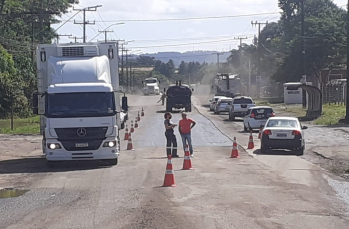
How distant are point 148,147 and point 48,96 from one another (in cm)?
891

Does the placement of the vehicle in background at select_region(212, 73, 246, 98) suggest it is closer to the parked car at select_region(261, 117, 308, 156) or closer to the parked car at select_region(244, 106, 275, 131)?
the parked car at select_region(244, 106, 275, 131)

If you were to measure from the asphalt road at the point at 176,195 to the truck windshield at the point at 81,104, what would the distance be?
5.44 feet

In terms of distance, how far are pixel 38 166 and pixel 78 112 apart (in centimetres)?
284

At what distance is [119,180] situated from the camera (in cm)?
1709

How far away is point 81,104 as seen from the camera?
19984 mm

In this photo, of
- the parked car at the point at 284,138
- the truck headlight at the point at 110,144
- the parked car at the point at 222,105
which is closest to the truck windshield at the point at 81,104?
the truck headlight at the point at 110,144

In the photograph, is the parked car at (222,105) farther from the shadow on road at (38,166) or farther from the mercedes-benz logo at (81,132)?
the mercedes-benz logo at (81,132)

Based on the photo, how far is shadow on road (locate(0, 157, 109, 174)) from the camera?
20328 millimetres

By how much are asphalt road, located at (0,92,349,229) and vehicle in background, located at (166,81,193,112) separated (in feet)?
119

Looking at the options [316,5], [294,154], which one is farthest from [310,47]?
[294,154]

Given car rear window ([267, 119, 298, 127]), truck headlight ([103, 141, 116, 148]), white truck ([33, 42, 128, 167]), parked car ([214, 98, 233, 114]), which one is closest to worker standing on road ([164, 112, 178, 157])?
white truck ([33, 42, 128, 167])

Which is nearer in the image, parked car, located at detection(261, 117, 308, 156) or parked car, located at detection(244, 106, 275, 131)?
parked car, located at detection(261, 117, 308, 156)

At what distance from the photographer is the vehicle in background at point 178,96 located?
60219 millimetres

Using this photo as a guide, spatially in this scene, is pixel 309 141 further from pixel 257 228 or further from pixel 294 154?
pixel 257 228
